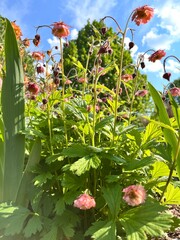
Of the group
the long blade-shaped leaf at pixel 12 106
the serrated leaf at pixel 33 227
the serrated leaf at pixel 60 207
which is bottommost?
the serrated leaf at pixel 33 227

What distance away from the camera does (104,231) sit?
140 cm

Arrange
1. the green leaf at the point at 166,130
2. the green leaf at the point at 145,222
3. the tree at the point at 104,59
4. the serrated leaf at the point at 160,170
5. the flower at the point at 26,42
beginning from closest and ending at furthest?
1. the green leaf at the point at 145,222
2. the green leaf at the point at 166,130
3. the serrated leaf at the point at 160,170
4. the tree at the point at 104,59
5. the flower at the point at 26,42

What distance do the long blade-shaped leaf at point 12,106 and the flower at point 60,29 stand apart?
25 centimetres

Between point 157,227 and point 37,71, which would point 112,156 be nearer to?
point 157,227

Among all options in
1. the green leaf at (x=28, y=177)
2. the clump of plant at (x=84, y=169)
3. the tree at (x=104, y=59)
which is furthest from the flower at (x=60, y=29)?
the green leaf at (x=28, y=177)

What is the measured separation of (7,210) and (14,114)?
50cm

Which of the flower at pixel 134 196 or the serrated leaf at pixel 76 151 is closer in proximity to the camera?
the flower at pixel 134 196

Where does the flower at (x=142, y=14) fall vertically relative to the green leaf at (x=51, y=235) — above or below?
above

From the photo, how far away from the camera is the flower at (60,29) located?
1700 mm

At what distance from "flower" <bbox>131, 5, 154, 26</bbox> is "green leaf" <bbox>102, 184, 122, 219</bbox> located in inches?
30.9

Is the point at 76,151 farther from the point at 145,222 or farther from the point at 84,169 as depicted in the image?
the point at 145,222

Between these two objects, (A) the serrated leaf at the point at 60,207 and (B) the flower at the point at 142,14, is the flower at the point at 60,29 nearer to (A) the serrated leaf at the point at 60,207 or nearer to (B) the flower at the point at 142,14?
(B) the flower at the point at 142,14

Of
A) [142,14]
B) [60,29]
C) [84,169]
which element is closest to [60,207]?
[84,169]

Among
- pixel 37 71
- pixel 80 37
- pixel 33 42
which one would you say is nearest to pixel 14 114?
pixel 37 71
